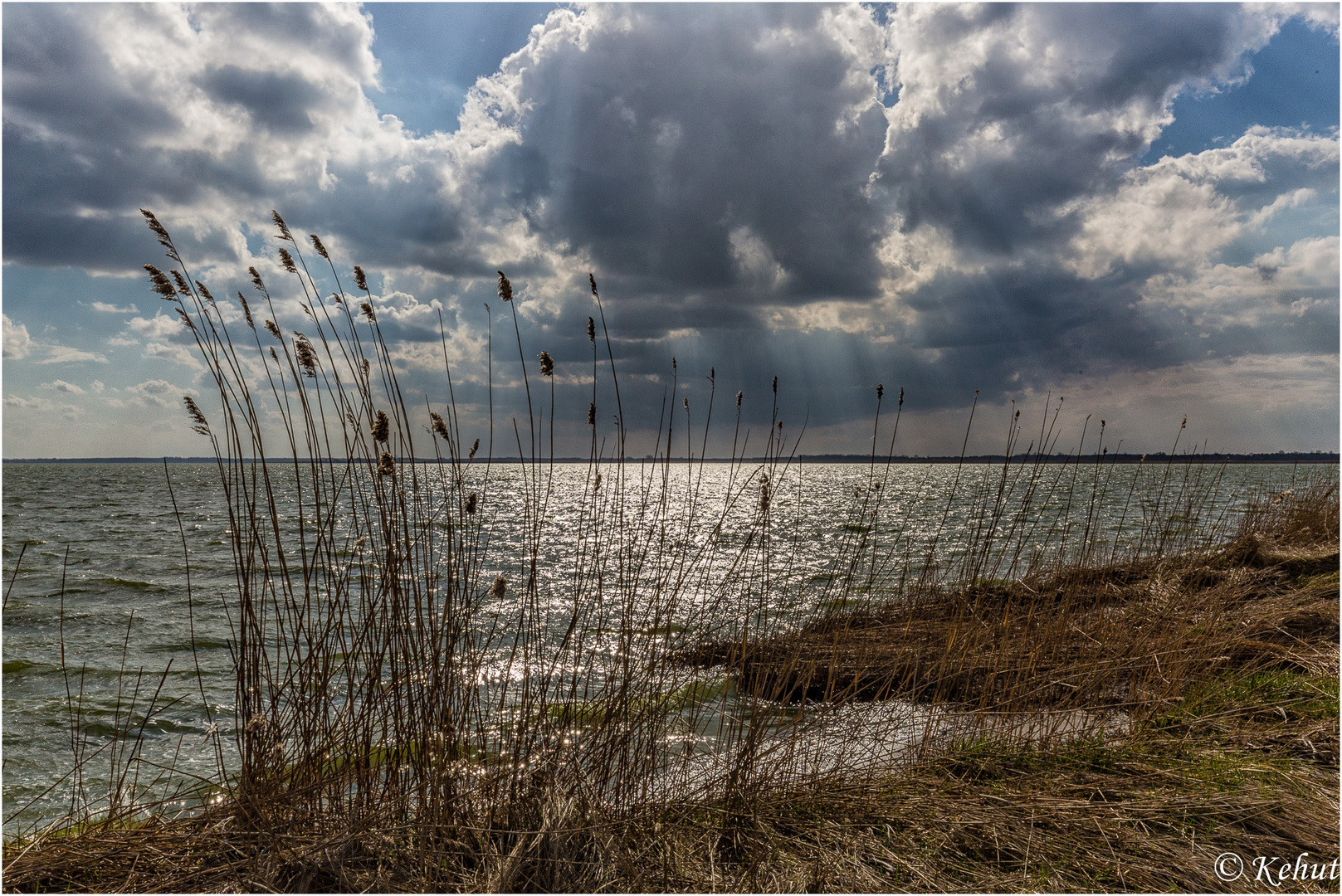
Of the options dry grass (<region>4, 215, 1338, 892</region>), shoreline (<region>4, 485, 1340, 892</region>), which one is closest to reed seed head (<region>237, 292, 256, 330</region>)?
dry grass (<region>4, 215, 1338, 892</region>)

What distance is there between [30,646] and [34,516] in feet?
84.4

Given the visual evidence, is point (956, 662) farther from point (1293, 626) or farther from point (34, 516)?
point (34, 516)

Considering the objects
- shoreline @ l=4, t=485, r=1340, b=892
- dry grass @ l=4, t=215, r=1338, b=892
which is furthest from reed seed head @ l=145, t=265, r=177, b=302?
shoreline @ l=4, t=485, r=1340, b=892

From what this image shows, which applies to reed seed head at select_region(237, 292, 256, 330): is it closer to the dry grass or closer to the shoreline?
the dry grass

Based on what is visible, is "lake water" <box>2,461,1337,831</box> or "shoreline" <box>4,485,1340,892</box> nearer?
"shoreline" <box>4,485,1340,892</box>

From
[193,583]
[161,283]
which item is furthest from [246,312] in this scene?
[193,583]

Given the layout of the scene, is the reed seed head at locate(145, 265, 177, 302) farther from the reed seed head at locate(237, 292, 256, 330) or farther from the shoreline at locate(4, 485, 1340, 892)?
the shoreline at locate(4, 485, 1340, 892)

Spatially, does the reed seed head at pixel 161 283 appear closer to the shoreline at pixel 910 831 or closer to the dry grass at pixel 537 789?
the dry grass at pixel 537 789

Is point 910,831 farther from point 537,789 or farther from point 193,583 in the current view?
point 193,583

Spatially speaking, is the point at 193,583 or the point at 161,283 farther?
the point at 193,583

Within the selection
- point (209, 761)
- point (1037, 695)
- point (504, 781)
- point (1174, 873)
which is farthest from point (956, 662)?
point (209, 761)

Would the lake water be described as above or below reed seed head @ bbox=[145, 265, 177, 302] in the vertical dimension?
below

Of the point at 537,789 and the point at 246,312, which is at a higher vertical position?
the point at 246,312

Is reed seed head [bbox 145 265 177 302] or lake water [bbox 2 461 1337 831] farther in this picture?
lake water [bbox 2 461 1337 831]
